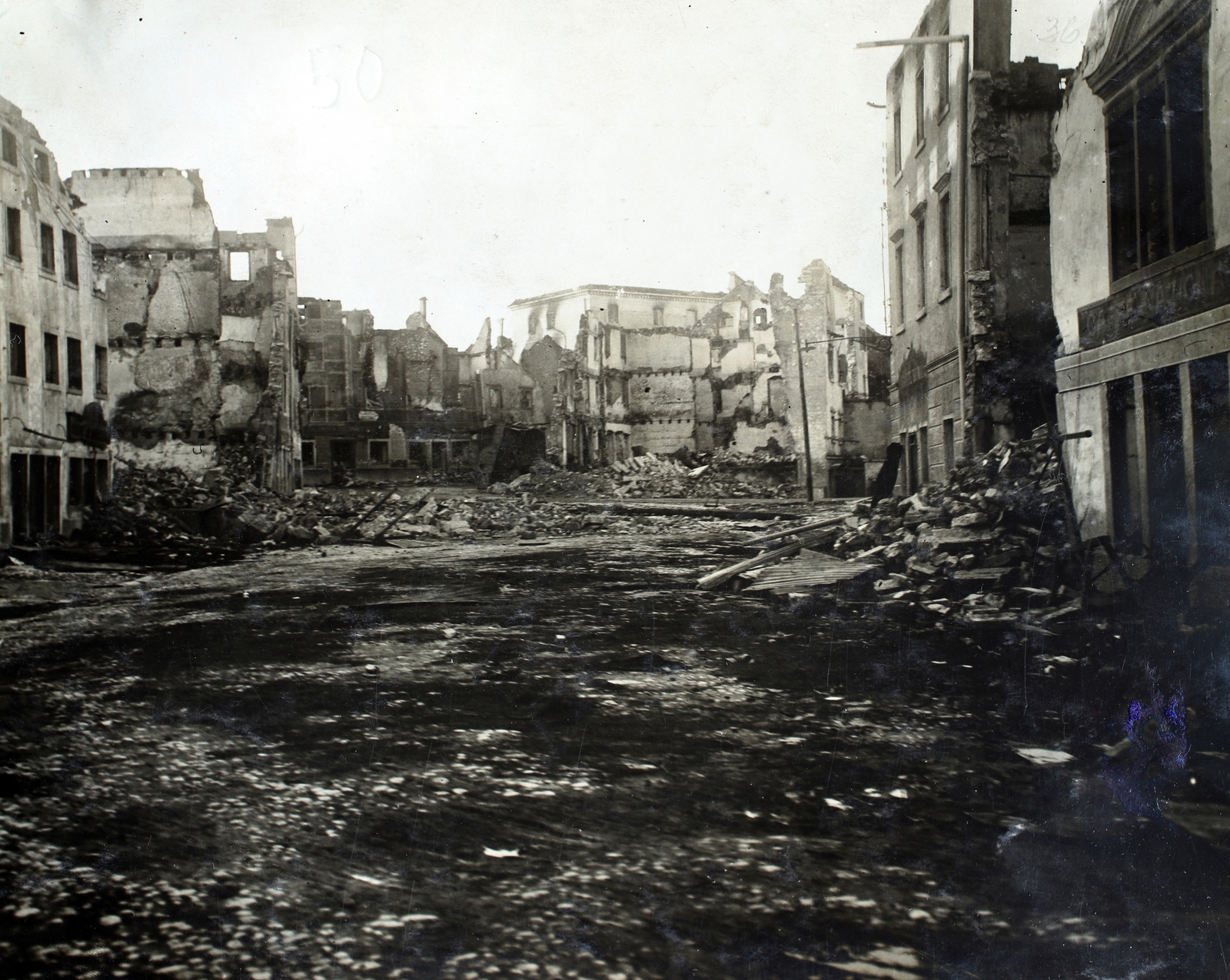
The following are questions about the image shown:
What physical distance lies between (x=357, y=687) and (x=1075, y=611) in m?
4.27

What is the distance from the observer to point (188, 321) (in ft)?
31.6

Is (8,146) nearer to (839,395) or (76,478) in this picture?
(76,478)

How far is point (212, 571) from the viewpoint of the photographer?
8.35 meters

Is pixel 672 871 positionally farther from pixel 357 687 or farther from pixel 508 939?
pixel 357 687

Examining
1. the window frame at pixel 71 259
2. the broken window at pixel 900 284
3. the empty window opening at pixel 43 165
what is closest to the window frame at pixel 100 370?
the window frame at pixel 71 259

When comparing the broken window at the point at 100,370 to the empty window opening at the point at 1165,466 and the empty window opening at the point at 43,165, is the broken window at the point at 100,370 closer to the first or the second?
the empty window opening at the point at 43,165

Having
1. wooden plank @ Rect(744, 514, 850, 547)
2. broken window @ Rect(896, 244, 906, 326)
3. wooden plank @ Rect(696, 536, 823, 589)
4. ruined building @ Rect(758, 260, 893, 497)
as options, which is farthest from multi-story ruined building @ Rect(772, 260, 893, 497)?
wooden plank @ Rect(696, 536, 823, 589)

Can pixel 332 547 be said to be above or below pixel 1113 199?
below

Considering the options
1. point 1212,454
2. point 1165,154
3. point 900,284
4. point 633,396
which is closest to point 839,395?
point 900,284

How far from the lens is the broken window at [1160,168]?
13.8 feet

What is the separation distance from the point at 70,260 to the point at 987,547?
7.14m

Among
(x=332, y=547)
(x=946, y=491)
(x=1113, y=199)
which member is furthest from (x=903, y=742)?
(x=332, y=547)

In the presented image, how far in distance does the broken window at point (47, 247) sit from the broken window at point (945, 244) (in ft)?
28.4

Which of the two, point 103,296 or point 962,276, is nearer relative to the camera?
point 103,296
